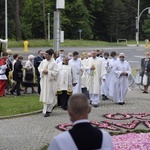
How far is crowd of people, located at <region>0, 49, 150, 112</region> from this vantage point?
13.6 meters

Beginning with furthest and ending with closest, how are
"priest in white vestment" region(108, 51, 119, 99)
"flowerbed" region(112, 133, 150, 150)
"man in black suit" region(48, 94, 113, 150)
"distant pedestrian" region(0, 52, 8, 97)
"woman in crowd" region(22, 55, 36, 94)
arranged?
"woman in crowd" region(22, 55, 36, 94) < "distant pedestrian" region(0, 52, 8, 97) < "priest in white vestment" region(108, 51, 119, 99) < "flowerbed" region(112, 133, 150, 150) < "man in black suit" region(48, 94, 113, 150)

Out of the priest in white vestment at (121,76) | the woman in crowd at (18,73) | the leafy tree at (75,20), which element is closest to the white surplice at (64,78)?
the priest in white vestment at (121,76)

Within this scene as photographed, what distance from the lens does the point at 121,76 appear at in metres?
16.6

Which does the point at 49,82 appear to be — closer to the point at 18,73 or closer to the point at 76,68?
the point at 76,68

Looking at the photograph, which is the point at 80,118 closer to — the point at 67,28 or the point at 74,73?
the point at 74,73

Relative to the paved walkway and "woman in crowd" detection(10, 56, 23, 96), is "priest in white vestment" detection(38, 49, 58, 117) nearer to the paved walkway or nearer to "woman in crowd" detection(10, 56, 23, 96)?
the paved walkway

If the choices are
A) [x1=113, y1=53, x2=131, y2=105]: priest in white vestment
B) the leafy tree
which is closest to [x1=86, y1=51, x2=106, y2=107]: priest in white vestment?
[x1=113, y1=53, x2=131, y2=105]: priest in white vestment

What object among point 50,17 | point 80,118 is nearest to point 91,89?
point 80,118

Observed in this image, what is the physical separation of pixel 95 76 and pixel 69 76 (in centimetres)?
140

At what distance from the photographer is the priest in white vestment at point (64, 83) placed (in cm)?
1463

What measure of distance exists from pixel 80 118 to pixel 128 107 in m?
12.0

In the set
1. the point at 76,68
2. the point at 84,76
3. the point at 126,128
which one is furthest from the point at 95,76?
the point at 126,128

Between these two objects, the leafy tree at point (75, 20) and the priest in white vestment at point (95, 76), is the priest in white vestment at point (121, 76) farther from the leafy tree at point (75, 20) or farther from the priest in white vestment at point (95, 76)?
the leafy tree at point (75, 20)

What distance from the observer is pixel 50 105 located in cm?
1365
